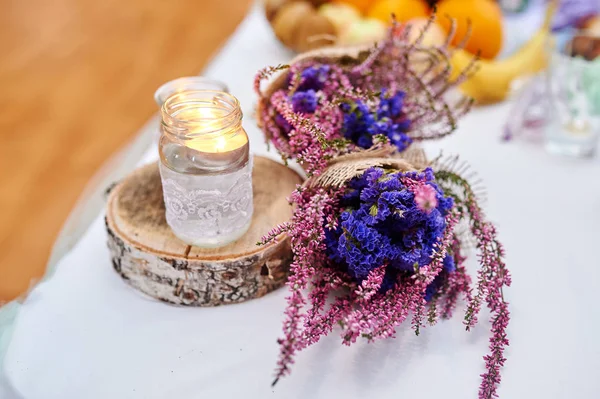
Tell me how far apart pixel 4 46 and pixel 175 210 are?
2.41 metres

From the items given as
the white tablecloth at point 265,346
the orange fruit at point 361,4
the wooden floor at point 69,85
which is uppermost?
the orange fruit at point 361,4

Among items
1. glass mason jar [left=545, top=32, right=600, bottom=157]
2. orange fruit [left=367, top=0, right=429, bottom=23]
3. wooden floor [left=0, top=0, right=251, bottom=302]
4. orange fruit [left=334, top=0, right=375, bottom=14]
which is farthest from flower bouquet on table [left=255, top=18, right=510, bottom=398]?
wooden floor [left=0, top=0, right=251, bottom=302]

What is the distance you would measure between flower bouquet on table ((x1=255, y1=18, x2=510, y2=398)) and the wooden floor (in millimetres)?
1061

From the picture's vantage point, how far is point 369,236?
0.66m

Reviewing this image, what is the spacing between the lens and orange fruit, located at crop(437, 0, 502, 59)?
1358mm

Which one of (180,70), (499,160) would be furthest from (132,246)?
(180,70)

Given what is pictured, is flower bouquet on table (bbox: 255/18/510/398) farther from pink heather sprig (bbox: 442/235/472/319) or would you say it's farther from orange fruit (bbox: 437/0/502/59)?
orange fruit (bbox: 437/0/502/59)

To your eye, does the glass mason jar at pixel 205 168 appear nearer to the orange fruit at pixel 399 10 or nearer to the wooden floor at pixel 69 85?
the orange fruit at pixel 399 10

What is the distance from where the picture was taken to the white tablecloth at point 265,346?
0.67 m

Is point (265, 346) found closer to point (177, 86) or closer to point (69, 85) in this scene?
point (177, 86)

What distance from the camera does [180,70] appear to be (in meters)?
2.56

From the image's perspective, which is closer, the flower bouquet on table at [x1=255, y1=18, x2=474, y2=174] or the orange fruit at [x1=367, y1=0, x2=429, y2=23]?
the flower bouquet on table at [x1=255, y1=18, x2=474, y2=174]

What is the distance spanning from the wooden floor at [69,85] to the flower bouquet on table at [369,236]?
1061 millimetres

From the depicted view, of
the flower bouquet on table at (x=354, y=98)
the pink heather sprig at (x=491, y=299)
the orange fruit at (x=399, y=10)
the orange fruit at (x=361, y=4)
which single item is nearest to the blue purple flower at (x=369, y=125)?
the flower bouquet on table at (x=354, y=98)
